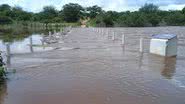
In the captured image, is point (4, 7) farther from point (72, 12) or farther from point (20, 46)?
point (20, 46)

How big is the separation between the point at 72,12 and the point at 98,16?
93.0 ft

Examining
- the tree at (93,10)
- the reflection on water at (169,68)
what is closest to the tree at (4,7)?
the tree at (93,10)

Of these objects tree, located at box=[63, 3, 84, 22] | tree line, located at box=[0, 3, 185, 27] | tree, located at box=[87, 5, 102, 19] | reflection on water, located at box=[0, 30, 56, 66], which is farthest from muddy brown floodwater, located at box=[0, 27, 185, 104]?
tree, located at box=[87, 5, 102, 19]

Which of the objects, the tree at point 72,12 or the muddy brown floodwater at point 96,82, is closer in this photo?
the muddy brown floodwater at point 96,82

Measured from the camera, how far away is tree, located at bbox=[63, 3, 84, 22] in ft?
420

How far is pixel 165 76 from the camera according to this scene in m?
12.3

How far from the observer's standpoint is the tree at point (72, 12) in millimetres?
128125

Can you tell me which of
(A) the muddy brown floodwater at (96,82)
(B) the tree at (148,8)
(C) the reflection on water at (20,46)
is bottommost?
(C) the reflection on water at (20,46)

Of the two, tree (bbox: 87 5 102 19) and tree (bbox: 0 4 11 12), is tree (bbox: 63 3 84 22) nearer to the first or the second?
tree (bbox: 87 5 102 19)

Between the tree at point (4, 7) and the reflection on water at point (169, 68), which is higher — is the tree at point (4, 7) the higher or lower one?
the higher one

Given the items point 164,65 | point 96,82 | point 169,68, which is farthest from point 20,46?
point 96,82

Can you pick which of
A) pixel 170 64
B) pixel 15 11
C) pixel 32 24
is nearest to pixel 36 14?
pixel 15 11

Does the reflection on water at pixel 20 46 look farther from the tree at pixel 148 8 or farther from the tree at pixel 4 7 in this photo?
the tree at pixel 148 8

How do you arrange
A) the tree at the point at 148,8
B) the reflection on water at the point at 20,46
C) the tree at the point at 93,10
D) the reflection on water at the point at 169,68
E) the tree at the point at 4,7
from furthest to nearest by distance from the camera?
the tree at the point at 93,10 < the tree at the point at 148,8 < the tree at the point at 4,7 < the reflection on water at the point at 20,46 < the reflection on water at the point at 169,68
